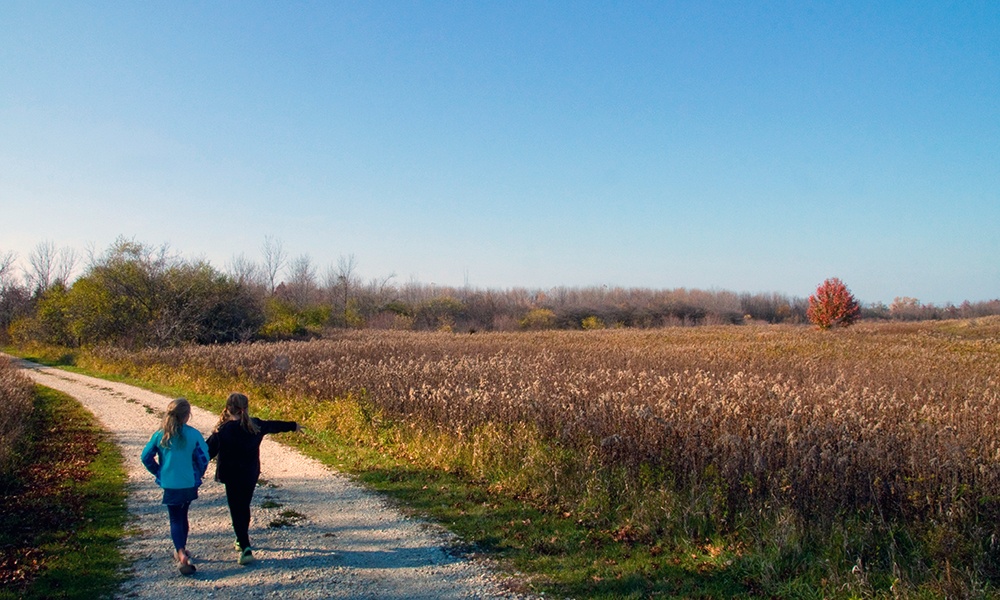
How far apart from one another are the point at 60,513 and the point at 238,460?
3.39 metres

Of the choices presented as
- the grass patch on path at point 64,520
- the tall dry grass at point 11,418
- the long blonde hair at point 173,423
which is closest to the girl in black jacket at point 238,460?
the long blonde hair at point 173,423

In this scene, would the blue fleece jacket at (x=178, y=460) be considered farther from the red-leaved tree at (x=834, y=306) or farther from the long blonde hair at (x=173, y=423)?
the red-leaved tree at (x=834, y=306)

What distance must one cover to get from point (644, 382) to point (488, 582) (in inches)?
302

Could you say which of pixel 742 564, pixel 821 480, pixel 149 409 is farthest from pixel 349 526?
pixel 149 409

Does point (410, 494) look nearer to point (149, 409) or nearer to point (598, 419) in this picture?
point (598, 419)

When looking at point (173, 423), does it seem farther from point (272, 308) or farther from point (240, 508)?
point (272, 308)

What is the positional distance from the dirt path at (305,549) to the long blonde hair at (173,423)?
132 cm

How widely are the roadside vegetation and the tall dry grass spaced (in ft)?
0.14

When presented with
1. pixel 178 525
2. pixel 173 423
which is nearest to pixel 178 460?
pixel 173 423

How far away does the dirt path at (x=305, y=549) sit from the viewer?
576cm

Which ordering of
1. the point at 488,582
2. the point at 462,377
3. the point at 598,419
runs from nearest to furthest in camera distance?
the point at 488,582 → the point at 598,419 → the point at 462,377

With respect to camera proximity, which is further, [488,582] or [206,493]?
[206,493]

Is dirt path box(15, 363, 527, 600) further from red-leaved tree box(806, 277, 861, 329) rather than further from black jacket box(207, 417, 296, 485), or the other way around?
red-leaved tree box(806, 277, 861, 329)

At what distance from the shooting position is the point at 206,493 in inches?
356
